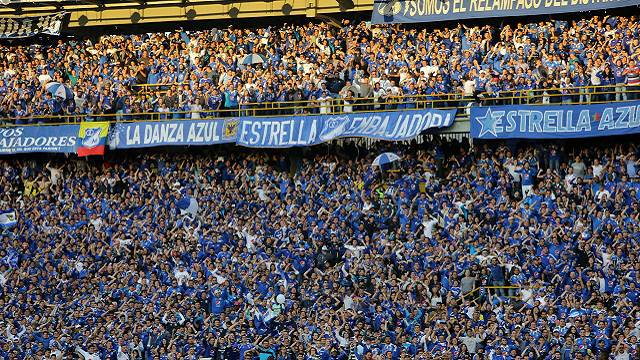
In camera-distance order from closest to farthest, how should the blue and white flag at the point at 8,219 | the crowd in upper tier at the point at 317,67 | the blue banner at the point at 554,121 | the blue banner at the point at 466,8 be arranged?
the blue banner at the point at 554,121, the crowd in upper tier at the point at 317,67, the blue banner at the point at 466,8, the blue and white flag at the point at 8,219

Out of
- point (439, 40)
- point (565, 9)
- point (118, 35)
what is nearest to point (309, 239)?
point (439, 40)

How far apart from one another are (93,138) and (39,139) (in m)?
1.55

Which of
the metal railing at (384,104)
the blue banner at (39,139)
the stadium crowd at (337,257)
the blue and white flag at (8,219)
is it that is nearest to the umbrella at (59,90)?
the metal railing at (384,104)

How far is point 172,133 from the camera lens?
32.7 meters

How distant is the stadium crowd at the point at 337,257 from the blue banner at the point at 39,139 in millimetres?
1224

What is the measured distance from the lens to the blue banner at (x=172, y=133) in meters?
32.2

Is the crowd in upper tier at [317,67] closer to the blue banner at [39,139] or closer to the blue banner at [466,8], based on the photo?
the blue banner at [466,8]

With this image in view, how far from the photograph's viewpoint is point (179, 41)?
35.4 m

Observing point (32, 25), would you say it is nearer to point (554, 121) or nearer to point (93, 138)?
point (93, 138)

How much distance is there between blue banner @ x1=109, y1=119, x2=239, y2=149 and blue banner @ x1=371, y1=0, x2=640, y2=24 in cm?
473

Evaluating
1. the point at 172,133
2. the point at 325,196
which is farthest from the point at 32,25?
the point at 325,196

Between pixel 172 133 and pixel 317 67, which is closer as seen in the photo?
pixel 317 67


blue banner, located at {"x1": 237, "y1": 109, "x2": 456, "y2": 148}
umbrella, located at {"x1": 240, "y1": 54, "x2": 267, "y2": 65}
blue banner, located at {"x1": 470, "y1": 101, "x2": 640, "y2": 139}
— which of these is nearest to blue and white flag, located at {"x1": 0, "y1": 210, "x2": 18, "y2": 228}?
blue banner, located at {"x1": 237, "y1": 109, "x2": 456, "y2": 148}

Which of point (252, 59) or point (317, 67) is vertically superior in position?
point (252, 59)
